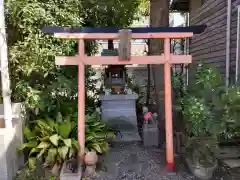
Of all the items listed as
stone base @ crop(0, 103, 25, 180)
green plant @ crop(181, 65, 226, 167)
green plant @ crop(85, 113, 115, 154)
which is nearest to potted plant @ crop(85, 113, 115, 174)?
green plant @ crop(85, 113, 115, 154)

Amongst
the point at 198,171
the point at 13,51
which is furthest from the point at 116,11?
the point at 198,171

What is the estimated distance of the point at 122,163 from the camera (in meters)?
4.49

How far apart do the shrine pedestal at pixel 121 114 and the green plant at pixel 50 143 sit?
4.76 ft

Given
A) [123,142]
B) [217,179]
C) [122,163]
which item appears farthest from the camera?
[123,142]

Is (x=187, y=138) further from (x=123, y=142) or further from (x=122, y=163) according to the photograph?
(x=123, y=142)

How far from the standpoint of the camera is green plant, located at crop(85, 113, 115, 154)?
4.40 metres

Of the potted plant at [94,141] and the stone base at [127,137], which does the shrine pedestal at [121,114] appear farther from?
the potted plant at [94,141]

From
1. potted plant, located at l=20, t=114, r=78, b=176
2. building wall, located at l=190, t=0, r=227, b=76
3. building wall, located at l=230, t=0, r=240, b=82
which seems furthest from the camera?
building wall, located at l=190, t=0, r=227, b=76

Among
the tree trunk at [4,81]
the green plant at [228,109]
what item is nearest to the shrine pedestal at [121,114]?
the tree trunk at [4,81]

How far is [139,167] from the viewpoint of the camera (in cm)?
435

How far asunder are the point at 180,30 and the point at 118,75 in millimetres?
2546

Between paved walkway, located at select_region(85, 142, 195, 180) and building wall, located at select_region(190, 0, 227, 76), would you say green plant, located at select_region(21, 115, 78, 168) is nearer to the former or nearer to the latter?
paved walkway, located at select_region(85, 142, 195, 180)

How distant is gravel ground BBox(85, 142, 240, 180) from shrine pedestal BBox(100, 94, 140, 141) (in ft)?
2.09

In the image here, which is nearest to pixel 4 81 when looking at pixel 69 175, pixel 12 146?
pixel 12 146
